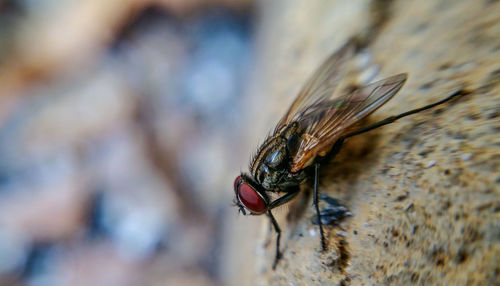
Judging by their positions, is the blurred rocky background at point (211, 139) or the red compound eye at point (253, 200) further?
the red compound eye at point (253, 200)

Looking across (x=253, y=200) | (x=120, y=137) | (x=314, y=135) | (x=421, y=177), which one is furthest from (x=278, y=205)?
(x=120, y=137)

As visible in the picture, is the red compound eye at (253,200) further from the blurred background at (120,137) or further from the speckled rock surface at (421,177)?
the blurred background at (120,137)

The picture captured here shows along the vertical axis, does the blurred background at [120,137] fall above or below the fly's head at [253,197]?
A: above

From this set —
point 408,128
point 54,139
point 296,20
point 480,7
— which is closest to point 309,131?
point 408,128

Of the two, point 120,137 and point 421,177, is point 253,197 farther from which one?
point 120,137

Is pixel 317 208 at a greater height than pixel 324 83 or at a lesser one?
lesser

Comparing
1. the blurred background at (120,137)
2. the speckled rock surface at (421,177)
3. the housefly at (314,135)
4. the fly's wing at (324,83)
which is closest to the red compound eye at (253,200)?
the housefly at (314,135)

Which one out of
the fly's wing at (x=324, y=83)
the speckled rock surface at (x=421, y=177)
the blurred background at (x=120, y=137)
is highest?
the blurred background at (x=120, y=137)

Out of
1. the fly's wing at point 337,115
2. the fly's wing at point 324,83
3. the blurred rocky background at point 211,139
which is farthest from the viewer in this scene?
the fly's wing at point 324,83
